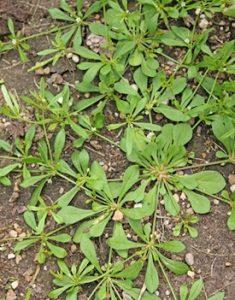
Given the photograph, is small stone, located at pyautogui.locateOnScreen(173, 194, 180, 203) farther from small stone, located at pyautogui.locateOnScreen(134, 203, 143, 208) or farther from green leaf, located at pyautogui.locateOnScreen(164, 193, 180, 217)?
small stone, located at pyautogui.locateOnScreen(134, 203, 143, 208)

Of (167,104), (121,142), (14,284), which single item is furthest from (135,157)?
(14,284)

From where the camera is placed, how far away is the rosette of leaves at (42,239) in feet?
9.22

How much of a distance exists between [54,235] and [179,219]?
24.1 inches

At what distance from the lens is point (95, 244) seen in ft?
9.32

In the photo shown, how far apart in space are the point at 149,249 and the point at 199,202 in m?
0.33

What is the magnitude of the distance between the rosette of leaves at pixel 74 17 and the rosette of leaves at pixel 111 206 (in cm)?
77

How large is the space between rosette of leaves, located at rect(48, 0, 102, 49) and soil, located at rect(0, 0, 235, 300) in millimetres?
146

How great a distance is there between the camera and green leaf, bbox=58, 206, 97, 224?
9.29ft

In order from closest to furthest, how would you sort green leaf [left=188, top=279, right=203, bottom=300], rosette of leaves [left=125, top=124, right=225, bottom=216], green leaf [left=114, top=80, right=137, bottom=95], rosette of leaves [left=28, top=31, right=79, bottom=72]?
1. green leaf [left=188, top=279, right=203, bottom=300]
2. rosette of leaves [left=125, top=124, right=225, bottom=216]
3. green leaf [left=114, top=80, right=137, bottom=95]
4. rosette of leaves [left=28, top=31, right=79, bottom=72]

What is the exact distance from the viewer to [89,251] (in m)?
2.79

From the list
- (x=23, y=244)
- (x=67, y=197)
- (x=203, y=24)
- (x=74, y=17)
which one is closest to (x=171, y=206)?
(x=67, y=197)

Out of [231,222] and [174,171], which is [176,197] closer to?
[174,171]

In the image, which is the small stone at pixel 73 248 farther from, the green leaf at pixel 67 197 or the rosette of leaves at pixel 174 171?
the rosette of leaves at pixel 174 171

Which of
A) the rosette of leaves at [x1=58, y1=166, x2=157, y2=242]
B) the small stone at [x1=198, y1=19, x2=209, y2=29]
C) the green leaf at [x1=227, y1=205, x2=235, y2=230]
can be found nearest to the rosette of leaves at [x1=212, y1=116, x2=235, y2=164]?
the green leaf at [x1=227, y1=205, x2=235, y2=230]
